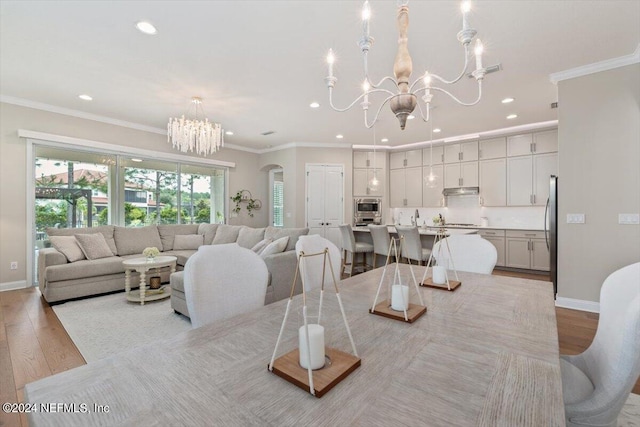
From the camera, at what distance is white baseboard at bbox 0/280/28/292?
4.01 m

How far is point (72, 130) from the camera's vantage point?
4605mm

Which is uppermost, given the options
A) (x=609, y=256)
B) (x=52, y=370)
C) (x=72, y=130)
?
(x=72, y=130)

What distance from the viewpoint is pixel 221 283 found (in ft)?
4.30

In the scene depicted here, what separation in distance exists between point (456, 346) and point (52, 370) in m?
2.74

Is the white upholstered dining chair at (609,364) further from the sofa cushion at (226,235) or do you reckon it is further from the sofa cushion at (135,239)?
the sofa cushion at (135,239)

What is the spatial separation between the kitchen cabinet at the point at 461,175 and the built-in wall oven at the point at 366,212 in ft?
5.45

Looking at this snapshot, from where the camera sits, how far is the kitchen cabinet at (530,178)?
17.4ft

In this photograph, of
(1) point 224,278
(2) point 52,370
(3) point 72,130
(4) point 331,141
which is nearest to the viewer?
(1) point 224,278

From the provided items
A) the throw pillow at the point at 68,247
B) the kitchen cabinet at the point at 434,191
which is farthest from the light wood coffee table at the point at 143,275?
the kitchen cabinet at the point at 434,191

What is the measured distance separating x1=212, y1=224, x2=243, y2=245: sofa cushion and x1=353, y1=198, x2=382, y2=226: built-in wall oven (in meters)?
2.93

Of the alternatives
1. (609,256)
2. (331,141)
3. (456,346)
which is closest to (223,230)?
(331,141)

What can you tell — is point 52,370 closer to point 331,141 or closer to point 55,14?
point 55,14

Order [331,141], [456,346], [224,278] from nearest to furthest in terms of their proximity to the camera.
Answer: [456,346] < [224,278] < [331,141]

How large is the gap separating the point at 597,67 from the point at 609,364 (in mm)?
3651
